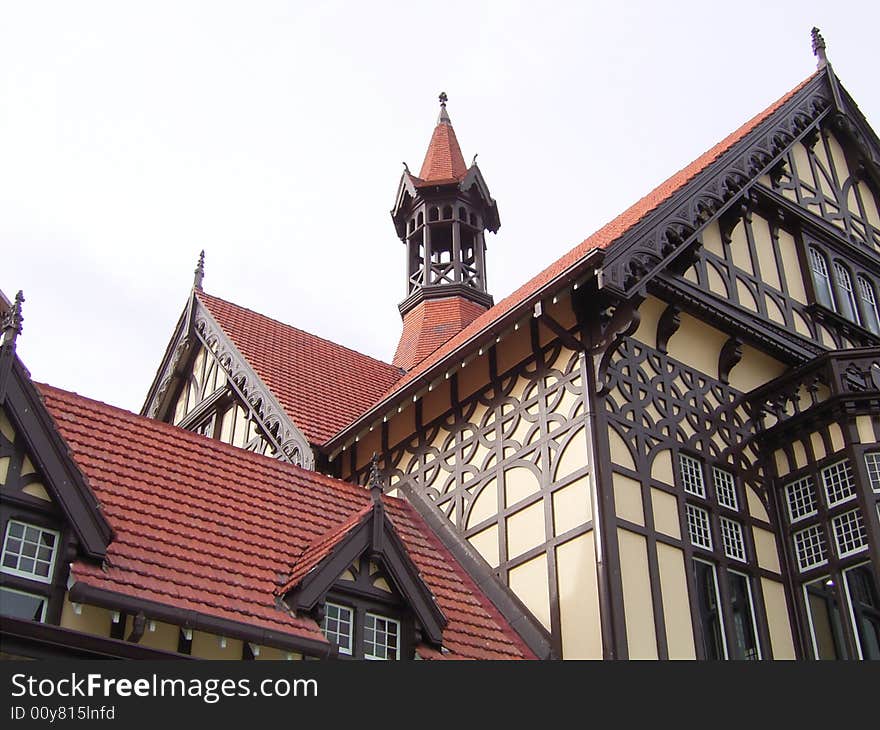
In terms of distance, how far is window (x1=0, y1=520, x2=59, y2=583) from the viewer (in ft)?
36.3

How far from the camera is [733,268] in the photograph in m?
19.4

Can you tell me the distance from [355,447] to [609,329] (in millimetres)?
5802

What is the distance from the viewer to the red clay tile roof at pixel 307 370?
71.0 ft

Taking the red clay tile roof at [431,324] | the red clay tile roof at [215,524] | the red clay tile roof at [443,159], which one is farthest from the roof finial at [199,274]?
the red clay tile roof at [215,524]

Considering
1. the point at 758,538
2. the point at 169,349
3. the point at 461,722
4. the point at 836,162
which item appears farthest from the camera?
the point at 169,349

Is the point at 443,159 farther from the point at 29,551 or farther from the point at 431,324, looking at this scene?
the point at 29,551

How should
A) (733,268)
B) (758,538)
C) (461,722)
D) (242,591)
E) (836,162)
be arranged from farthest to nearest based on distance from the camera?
(836,162)
(733,268)
(758,538)
(242,591)
(461,722)

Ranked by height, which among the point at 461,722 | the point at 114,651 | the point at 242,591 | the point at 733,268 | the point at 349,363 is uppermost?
the point at 349,363

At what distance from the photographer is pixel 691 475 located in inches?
666

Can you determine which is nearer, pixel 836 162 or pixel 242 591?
pixel 242 591

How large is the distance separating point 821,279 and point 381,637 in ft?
38.1

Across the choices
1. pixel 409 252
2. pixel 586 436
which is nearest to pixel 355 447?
pixel 586 436

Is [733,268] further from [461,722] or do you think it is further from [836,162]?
[461,722]

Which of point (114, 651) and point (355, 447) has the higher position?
point (355, 447)
